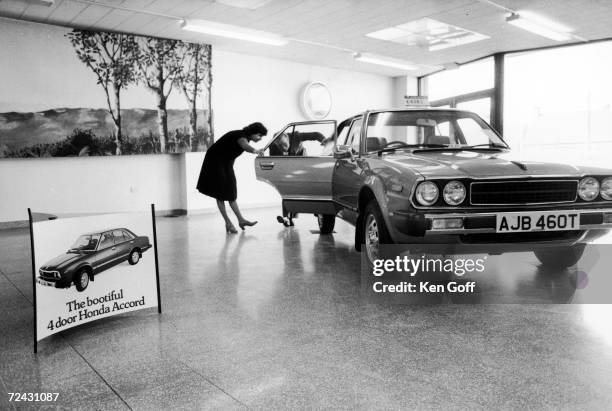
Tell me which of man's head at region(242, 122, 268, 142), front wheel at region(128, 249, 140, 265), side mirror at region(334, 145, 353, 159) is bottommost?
front wheel at region(128, 249, 140, 265)

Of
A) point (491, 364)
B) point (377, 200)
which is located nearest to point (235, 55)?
point (377, 200)

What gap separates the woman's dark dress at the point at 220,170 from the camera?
6703mm

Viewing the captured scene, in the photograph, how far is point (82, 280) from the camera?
257 centimetres

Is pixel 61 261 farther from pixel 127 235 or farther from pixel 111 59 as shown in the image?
pixel 111 59

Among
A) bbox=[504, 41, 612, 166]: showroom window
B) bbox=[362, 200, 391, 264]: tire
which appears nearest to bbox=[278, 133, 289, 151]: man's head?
bbox=[362, 200, 391, 264]: tire

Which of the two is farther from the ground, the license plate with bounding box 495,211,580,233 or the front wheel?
the license plate with bounding box 495,211,580,233

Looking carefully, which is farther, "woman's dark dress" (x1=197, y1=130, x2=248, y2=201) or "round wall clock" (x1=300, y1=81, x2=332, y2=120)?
"round wall clock" (x1=300, y1=81, x2=332, y2=120)

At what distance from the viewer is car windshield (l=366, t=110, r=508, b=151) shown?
4.11 metres

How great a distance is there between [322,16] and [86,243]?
242 inches

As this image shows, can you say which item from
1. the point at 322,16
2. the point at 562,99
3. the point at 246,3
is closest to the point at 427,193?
the point at 246,3

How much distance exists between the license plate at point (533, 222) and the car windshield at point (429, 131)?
1.11m

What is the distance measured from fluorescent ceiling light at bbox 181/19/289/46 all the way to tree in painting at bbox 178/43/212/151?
89 centimetres

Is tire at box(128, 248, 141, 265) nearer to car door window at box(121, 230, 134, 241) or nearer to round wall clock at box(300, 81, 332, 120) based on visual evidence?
car door window at box(121, 230, 134, 241)

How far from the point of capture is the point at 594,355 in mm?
2193
